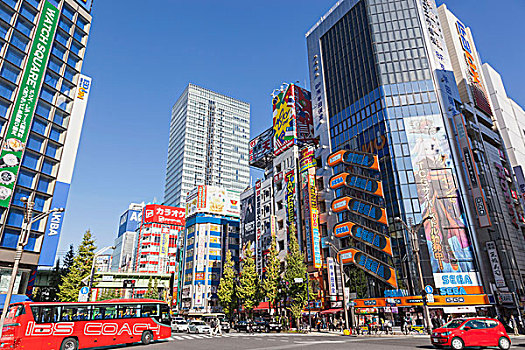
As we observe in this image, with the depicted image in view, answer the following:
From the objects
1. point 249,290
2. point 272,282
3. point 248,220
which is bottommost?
point 249,290

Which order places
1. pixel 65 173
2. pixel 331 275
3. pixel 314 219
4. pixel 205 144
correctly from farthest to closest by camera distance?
pixel 205 144 → pixel 314 219 → pixel 331 275 → pixel 65 173

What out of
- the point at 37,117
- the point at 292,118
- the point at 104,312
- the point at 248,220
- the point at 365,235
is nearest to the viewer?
the point at 104,312

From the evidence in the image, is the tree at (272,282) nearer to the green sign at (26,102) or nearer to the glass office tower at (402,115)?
the glass office tower at (402,115)

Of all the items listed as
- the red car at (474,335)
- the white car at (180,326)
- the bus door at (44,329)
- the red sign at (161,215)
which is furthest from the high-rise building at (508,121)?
the red sign at (161,215)

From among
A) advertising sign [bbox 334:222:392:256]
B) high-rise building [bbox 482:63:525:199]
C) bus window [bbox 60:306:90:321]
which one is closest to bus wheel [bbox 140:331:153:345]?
bus window [bbox 60:306:90:321]

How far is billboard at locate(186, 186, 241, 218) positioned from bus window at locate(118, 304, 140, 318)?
63.1 metres

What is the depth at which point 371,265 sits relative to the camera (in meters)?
46.9

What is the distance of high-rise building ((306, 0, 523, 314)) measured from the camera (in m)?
43.9

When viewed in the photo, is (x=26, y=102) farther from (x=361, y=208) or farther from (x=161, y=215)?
(x=161, y=215)

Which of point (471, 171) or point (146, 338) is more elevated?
point (471, 171)

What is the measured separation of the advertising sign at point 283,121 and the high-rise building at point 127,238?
113m

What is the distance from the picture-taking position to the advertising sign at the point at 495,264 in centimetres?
4219

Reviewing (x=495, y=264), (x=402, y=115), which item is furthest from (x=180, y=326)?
(x=402, y=115)

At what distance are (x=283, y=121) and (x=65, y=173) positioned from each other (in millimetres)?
40722
